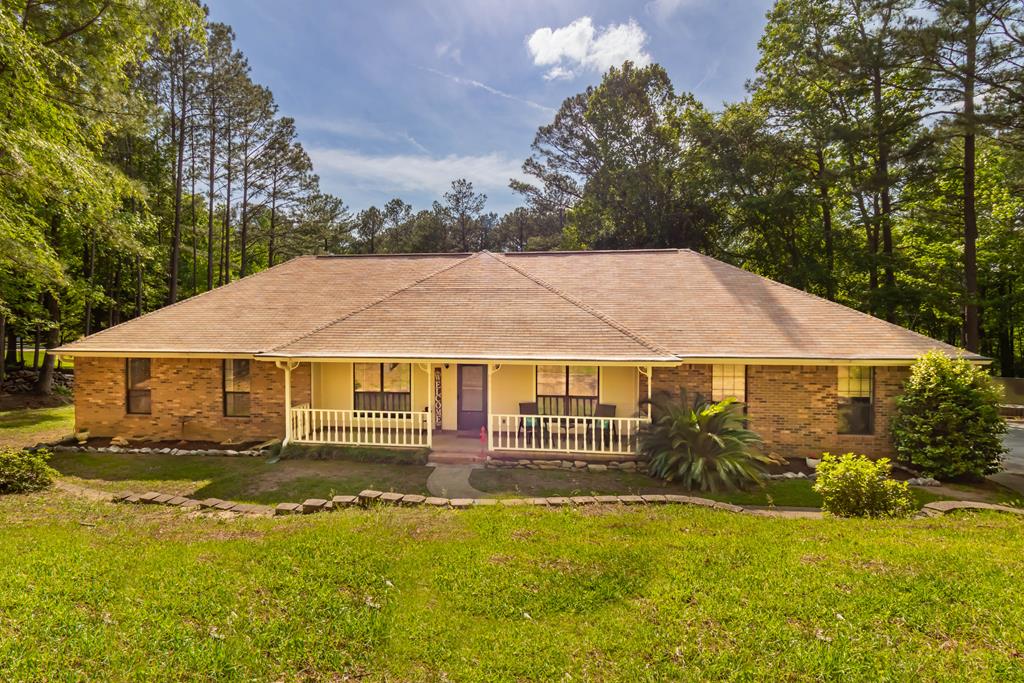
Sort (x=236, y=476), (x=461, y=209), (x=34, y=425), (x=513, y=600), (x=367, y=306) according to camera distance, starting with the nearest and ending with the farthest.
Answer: (x=513, y=600) → (x=236, y=476) → (x=367, y=306) → (x=34, y=425) → (x=461, y=209)

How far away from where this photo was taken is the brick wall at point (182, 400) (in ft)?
40.0

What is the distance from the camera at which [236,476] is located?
378 inches

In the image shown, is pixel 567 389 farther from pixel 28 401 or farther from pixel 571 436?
pixel 28 401

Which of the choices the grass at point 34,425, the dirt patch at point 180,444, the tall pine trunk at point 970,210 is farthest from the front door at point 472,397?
the tall pine trunk at point 970,210

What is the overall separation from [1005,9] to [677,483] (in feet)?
67.5

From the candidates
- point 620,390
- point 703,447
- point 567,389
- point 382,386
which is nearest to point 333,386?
point 382,386

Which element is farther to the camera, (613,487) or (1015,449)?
(1015,449)

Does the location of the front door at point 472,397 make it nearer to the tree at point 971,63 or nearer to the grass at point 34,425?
the grass at point 34,425

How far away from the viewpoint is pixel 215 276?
3403 cm

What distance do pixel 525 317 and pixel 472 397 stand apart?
9.08 feet

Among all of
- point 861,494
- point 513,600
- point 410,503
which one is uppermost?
point 861,494

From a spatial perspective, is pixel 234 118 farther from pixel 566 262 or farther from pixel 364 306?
pixel 566 262

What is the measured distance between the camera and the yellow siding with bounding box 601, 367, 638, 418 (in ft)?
40.2

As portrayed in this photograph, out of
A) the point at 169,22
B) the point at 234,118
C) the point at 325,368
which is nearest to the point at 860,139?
the point at 325,368
